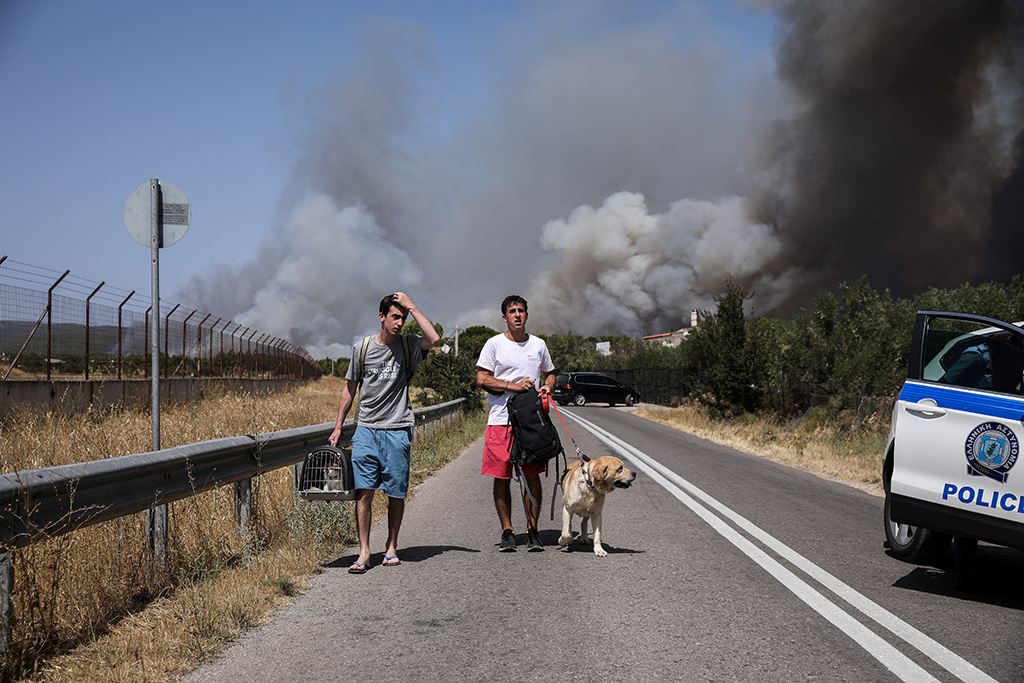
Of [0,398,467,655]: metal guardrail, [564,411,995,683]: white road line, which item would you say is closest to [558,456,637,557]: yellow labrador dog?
[564,411,995,683]: white road line

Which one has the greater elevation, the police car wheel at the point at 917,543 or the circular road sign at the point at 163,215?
the circular road sign at the point at 163,215

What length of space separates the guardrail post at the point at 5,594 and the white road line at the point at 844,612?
3.99 meters

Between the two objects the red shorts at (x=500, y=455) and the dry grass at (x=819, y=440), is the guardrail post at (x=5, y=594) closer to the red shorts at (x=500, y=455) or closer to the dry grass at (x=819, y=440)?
the red shorts at (x=500, y=455)

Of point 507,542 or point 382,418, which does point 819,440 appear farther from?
point 382,418

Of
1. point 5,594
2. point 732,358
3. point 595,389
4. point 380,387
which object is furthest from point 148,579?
point 595,389

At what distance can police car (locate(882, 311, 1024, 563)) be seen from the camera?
473 centimetres

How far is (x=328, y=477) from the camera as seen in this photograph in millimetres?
5891

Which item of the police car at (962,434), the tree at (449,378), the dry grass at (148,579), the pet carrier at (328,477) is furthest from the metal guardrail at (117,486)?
the tree at (449,378)

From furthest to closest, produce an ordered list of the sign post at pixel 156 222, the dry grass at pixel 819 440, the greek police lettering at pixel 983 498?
1. the dry grass at pixel 819 440
2. the sign post at pixel 156 222
3. the greek police lettering at pixel 983 498

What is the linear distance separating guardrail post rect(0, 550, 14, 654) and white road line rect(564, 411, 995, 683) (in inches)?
157

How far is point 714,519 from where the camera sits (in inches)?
319

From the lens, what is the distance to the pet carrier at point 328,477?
5859 millimetres

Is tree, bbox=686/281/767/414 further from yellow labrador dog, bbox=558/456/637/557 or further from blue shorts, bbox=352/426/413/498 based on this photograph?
blue shorts, bbox=352/426/413/498

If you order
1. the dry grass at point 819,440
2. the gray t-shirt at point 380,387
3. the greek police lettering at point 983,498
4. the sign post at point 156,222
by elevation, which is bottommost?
the dry grass at point 819,440
